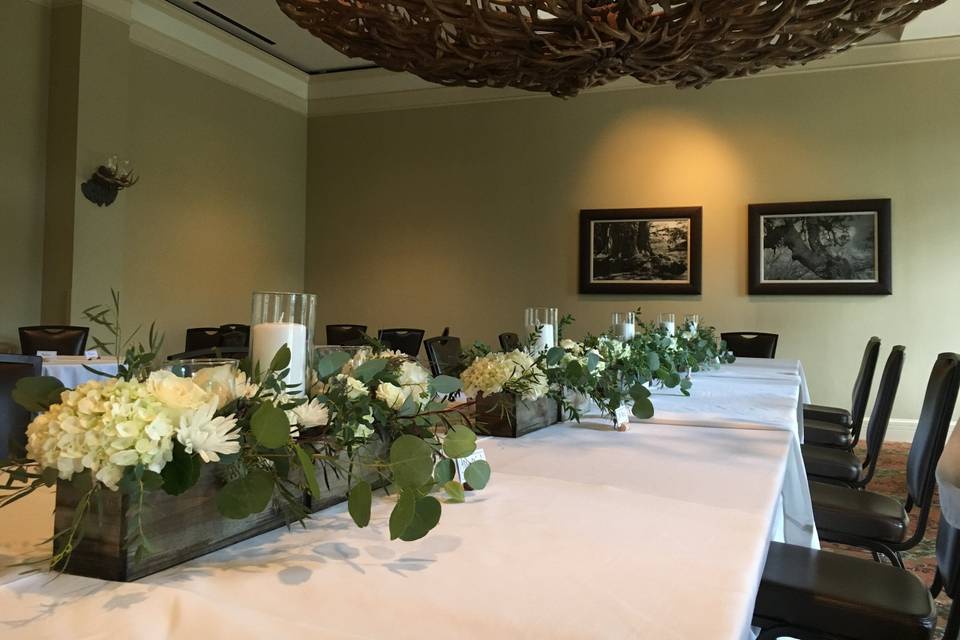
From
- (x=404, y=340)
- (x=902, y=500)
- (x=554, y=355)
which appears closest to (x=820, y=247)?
(x=902, y=500)

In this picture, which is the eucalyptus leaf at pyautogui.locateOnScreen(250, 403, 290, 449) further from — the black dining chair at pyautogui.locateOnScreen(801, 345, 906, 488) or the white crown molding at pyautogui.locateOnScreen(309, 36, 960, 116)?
the white crown molding at pyautogui.locateOnScreen(309, 36, 960, 116)

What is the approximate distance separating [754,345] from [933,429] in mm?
4157

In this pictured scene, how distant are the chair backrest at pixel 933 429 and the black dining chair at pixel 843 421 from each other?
1335 mm

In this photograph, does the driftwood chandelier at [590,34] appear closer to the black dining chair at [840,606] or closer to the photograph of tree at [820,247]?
Answer: the black dining chair at [840,606]

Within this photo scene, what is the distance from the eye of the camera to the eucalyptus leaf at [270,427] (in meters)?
0.79

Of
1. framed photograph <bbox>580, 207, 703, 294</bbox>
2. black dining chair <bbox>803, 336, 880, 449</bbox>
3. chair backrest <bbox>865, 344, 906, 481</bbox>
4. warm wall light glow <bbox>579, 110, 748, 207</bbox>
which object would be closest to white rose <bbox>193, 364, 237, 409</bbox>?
chair backrest <bbox>865, 344, 906, 481</bbox>

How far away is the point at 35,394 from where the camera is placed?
83 centimetres

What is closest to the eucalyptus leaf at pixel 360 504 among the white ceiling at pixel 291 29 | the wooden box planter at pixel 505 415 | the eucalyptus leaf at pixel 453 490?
the eucalyptus leaf at pixel 453 490

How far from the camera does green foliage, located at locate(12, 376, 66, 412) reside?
32.5 inches

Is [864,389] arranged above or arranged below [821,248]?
below

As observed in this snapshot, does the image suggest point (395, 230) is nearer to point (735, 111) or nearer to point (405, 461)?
point (735, 111)

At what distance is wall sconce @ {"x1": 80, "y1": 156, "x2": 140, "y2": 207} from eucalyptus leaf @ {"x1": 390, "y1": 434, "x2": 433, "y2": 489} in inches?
224

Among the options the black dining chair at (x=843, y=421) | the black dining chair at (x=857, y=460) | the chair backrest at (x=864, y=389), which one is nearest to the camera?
the black dining chair at (x=857, y=460)

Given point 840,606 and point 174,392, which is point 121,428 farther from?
point 840,606
